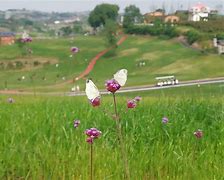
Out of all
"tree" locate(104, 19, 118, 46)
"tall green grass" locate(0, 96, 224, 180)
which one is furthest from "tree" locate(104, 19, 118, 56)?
"tall green grass" locate(0, 96, 224, 180)

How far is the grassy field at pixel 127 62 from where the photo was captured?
2795 inches

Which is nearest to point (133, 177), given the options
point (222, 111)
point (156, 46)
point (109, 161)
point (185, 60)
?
point (109, 161)

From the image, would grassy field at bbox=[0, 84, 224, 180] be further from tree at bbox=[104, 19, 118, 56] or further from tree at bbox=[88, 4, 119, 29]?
tree at bbox=[88, 4, 119, 29]

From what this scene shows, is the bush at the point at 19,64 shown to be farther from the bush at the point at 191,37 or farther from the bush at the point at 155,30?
the bush at the point at 191,37

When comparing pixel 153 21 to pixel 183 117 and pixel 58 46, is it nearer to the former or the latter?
pixel 58 46

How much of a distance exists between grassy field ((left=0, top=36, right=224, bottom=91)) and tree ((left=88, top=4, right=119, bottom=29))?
930 inches

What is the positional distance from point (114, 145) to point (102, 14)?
13563 centimetres

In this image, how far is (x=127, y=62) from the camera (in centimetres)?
8644

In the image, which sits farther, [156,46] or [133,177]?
[156,46]

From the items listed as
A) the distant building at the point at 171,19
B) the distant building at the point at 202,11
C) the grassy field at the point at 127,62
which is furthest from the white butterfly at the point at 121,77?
the distant building at the point at 171,19

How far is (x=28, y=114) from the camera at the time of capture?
214 inches

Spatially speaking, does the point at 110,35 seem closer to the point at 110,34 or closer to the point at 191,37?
the point at 110,34

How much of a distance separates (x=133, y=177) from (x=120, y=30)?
11221 centimetres

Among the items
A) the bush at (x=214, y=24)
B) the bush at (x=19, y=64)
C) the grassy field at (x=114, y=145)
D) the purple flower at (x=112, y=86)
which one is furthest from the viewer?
the bush at (x=19, y=64)
